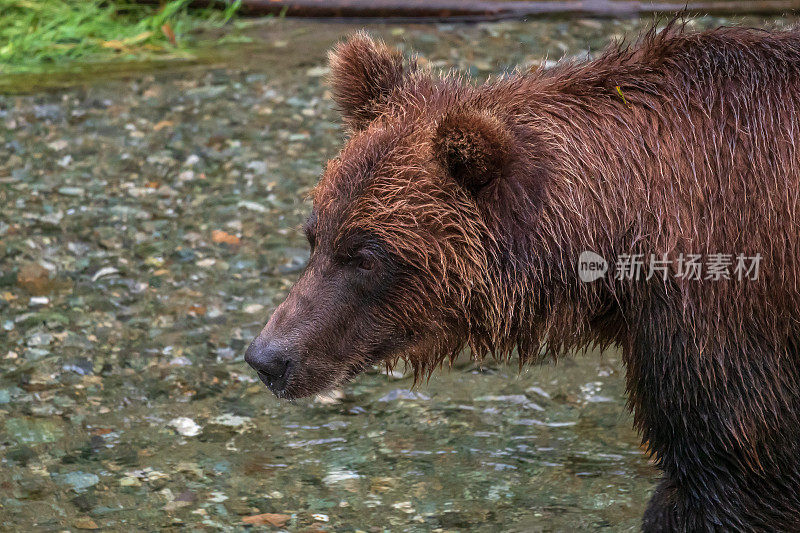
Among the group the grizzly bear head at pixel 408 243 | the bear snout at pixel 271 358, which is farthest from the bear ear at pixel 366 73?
the bear snout at pixel 271 358

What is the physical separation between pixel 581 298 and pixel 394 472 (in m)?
1.49

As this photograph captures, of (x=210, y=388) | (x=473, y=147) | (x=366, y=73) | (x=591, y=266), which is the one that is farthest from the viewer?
(x=210, y=388)

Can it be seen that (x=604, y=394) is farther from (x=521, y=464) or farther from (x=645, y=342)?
(x=645, y=342)

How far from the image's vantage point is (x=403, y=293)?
4.06 meters

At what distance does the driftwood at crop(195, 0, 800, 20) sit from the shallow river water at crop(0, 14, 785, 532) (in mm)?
1880

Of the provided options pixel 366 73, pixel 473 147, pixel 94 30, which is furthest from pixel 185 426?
pixel 94 30

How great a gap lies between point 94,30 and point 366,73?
6.27m

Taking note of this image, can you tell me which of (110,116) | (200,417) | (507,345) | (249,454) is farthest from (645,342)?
(110,116)

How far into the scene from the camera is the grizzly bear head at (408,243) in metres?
→ 3.94

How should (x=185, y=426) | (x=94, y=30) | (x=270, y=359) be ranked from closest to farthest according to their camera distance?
(x=270, y=359) → (x=185, y=426) → (x=94, y=30)

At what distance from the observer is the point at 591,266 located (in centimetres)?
394

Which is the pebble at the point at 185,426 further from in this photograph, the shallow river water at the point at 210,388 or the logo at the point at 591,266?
the logo at the point at 591,266

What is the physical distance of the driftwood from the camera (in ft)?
32.3

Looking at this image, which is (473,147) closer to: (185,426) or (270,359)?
(270,359)
